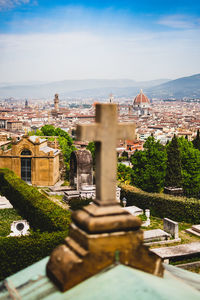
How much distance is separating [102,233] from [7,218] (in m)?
16.8

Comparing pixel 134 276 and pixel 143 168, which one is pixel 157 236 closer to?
pixel 143 168

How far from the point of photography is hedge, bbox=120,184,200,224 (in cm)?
1909

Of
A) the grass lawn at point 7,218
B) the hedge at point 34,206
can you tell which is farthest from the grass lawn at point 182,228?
the grass lawn at point 7,218

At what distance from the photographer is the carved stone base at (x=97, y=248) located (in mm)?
3598

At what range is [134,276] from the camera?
144 inches

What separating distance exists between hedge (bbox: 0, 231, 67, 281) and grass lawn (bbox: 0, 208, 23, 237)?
6306 mm

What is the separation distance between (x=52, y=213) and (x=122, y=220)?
1095 cm

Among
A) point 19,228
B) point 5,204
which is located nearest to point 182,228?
point 19,228

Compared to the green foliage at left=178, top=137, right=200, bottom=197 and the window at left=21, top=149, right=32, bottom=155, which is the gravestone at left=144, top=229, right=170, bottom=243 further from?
the window at left=21, top=149, right=32, bottom=155

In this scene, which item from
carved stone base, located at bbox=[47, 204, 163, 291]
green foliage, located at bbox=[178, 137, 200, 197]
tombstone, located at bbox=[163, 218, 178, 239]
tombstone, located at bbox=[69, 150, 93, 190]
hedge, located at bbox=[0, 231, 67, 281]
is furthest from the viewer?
green foliage, located at bbox=[178, 137, 200, 197]

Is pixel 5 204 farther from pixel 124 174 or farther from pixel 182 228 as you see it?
pixel 182 228

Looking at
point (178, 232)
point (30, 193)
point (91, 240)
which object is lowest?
point (178, 232)

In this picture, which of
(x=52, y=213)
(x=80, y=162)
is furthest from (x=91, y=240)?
(x=80, y=162)

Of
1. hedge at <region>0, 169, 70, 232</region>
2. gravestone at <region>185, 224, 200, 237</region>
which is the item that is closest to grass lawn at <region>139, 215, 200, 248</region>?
gravestone at <region>185, 224, 200, 237</region>
